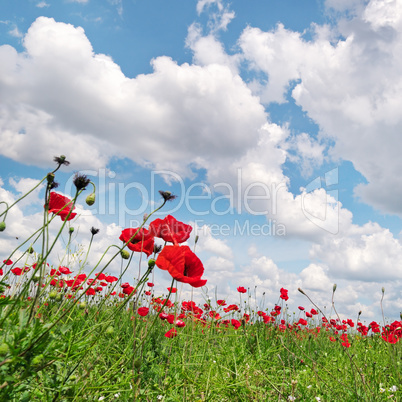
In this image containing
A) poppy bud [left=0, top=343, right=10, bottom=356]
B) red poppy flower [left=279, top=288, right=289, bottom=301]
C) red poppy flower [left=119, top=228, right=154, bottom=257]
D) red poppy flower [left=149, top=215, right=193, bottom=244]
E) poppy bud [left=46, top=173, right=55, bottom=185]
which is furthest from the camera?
red poppy flower [left=279, top=288, right=289, bottom=301]

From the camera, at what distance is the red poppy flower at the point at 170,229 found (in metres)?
2.12

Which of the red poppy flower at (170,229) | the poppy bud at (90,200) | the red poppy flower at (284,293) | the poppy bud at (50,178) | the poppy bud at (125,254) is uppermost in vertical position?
the red poppy flower at (284,293)

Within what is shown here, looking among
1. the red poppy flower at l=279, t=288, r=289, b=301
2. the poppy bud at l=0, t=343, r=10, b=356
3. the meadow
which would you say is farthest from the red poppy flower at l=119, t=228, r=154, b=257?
the red poppy flower at l=279, t=288, r=289, b=301

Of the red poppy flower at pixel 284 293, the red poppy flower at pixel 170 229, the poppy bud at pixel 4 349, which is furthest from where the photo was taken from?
the red poppy flower at pixel 284 293

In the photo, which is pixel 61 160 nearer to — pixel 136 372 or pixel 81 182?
pixel 81 182

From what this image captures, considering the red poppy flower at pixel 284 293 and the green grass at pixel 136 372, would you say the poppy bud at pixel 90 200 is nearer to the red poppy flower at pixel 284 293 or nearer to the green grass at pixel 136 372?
the green grass at pixel 136 372

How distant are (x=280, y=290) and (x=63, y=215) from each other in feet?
14.6

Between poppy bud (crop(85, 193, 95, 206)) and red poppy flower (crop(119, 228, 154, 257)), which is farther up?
poppy bud (crop(85, 193, 95, 206))

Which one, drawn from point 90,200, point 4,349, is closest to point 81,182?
point 90,200

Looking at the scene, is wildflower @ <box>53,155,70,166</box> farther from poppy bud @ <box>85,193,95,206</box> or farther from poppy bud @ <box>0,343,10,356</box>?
poppy bud @ <box>0,343,10,356</box>

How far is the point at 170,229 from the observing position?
2.13 m

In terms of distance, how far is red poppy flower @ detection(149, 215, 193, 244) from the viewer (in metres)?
2.12

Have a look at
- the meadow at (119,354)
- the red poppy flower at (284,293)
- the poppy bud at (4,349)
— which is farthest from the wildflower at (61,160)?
the red poppy flower at (284,293)

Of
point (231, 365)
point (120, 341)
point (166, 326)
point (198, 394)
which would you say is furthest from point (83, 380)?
point (166, 326)
